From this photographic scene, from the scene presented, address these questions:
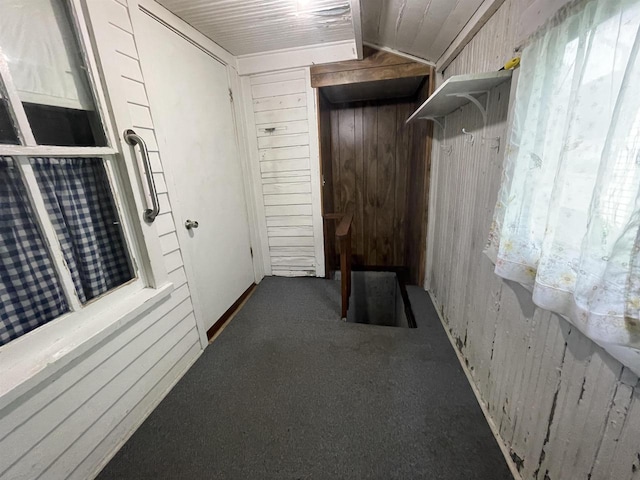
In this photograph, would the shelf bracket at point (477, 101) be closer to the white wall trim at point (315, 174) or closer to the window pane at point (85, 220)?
the white wall trim at point (315, 174)

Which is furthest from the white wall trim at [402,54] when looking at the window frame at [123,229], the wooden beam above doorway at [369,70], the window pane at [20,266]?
the window pane at [20,266]

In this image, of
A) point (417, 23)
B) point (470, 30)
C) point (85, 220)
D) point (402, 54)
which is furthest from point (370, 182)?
point (85, 220)

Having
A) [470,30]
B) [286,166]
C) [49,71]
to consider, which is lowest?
[286,166]

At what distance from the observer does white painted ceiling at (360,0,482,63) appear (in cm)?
135

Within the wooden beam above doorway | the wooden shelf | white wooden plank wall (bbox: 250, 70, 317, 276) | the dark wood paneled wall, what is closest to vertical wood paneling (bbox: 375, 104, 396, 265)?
the dark wood paneled wall

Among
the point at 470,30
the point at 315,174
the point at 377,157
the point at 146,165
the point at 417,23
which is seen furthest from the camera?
the point at 377,157

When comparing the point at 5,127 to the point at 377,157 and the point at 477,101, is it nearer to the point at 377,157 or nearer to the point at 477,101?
the point at 477,101

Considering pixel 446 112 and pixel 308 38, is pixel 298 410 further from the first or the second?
pixel 308 38

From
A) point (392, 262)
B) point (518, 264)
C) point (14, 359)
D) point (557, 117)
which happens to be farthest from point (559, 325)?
point (392, 262)

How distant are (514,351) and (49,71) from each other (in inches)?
87.0

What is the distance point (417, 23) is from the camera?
1578 millimetres

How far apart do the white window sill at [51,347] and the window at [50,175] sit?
48mm

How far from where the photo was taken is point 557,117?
750mm

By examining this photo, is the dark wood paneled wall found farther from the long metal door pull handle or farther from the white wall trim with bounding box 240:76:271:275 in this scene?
the long metal door pull handle
